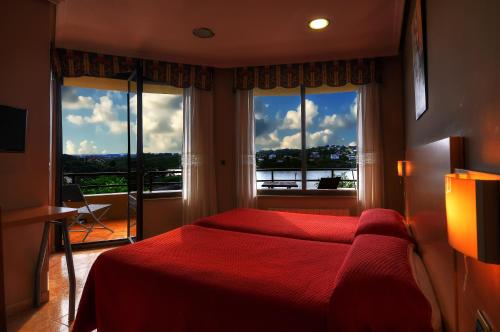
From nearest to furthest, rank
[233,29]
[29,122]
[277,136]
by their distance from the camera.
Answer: [29,122] < [233,29] < [277,136]

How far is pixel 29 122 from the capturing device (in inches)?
93.3

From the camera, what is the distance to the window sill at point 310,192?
12.7 feet

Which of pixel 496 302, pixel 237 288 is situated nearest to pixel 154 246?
pixel 237 288

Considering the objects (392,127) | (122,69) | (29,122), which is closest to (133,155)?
(122,69)

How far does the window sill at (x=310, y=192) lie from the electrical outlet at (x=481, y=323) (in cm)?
316

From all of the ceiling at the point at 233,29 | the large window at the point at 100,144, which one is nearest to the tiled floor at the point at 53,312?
the large window at the point at 100,144

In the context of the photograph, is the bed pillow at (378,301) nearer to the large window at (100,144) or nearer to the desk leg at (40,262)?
the desk leg at (40,262)

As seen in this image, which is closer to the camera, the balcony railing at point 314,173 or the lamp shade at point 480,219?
the lamp shade at point 480,219

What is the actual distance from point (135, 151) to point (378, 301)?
3.42 m

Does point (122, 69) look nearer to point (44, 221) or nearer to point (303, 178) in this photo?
point (44, 221)

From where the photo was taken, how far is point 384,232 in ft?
6.25

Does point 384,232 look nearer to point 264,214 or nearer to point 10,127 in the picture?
point 264,214

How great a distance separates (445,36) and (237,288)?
1.35 metres

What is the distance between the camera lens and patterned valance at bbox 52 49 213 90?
11.4ft
